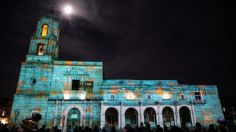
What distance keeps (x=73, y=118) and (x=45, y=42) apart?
18077mm

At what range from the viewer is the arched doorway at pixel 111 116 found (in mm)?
34875

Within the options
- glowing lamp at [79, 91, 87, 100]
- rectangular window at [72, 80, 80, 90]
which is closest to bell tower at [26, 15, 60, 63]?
rectangular window at [72, 80, 80, 90]

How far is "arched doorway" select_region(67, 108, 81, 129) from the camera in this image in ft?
106

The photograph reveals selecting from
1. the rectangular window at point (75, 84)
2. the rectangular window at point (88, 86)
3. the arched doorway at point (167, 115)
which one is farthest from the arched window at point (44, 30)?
the arched doorway at point (167, 115)

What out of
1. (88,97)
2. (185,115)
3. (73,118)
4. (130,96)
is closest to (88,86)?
(88,97)

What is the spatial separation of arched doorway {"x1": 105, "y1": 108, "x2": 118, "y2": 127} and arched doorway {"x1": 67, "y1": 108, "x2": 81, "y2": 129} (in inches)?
234

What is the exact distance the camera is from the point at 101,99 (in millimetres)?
34062

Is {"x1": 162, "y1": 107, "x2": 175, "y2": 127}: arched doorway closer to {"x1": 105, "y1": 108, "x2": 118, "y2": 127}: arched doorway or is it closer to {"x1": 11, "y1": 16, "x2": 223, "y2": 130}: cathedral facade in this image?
{"x1": 11, "y1": 16, "x2": 223, "y2": 130}: cathedral facade

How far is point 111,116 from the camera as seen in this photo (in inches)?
1395

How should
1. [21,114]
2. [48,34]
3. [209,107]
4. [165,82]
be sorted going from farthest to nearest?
[165,82], [48,34], [209,107], [21,114]

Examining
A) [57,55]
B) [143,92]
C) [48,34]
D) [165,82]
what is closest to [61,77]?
[57,55]

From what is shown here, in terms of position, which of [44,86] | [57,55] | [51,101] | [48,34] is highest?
[48,34]

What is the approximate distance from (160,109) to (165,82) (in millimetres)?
9771

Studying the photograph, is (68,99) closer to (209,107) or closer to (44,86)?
(44,86)
